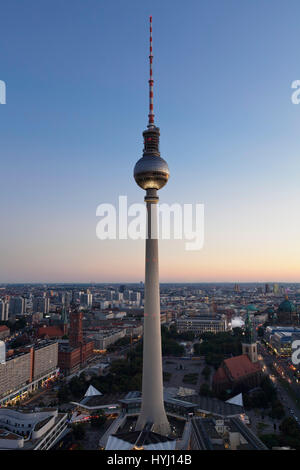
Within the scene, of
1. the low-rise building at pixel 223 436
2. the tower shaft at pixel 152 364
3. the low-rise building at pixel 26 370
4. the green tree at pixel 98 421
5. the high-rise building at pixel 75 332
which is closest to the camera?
the low-rise building at pixel 223 436

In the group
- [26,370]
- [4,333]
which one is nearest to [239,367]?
[26,370]

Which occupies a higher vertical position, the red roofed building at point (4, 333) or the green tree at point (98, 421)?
the green tree at point (98, 421)

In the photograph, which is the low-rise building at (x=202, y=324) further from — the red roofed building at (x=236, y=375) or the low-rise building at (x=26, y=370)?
the red roofed building at (x=236, y=375)

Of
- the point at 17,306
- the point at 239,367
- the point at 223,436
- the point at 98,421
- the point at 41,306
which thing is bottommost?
the point at 41,306

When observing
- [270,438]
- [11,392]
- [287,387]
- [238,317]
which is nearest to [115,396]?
[11,392]

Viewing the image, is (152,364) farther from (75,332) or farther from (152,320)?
(75,332)

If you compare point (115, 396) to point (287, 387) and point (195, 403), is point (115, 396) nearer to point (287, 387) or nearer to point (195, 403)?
point (195, 403)

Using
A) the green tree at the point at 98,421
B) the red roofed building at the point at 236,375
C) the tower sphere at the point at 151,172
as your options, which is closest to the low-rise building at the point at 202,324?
the red roofed building at the point at 236,375

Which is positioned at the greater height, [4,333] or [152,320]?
[152,320]
